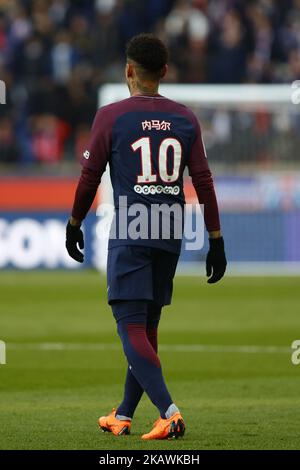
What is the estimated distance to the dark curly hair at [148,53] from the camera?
7.25m

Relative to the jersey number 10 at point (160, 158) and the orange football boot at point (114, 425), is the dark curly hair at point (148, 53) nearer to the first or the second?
the jersey number 10 at point (160, 158)

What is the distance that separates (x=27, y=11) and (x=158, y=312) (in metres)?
18.5

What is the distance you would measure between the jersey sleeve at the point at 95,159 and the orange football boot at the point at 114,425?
49.4 inches

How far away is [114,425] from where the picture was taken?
747cm

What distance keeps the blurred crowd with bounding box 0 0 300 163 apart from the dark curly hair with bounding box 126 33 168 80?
51.7 ft

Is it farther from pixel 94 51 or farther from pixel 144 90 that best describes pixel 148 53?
Result: pixel 94 51

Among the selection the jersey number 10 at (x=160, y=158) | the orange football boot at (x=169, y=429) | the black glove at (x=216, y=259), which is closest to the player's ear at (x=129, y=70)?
the jersey number 10 at (x=160, y=158)

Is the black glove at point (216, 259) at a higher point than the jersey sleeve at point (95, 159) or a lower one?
lower

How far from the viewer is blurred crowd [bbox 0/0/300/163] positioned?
2341 cm

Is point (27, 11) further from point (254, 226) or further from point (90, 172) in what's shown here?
point (90, 172)

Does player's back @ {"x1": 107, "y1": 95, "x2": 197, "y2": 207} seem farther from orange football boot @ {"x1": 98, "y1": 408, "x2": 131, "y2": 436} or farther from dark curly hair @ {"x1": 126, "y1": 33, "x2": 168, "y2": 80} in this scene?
orange football boot @ {"x1": 98, "y1": 408, "x2": 131, "y2": 436}

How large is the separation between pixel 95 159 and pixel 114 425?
61.4 inches

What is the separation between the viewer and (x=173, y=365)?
11.4 m

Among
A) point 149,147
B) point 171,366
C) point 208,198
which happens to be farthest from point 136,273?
point 171,366
